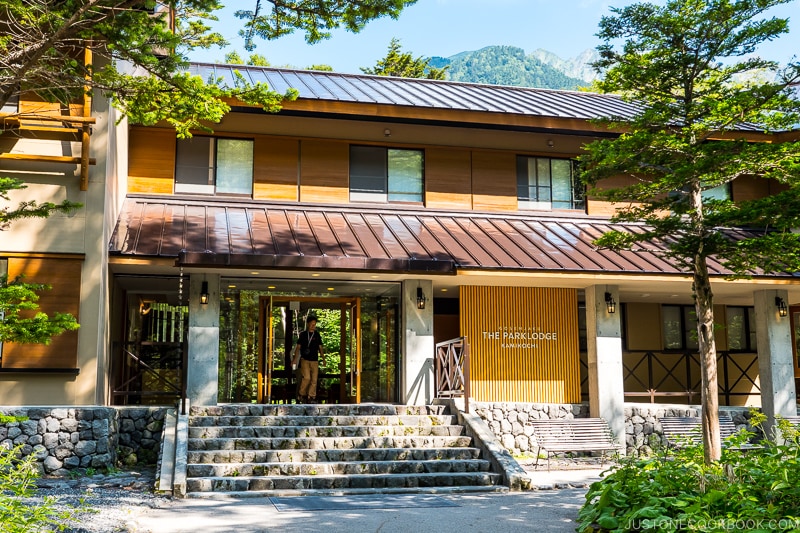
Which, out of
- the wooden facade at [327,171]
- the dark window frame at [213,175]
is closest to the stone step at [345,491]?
the wooden facade at [327,171]

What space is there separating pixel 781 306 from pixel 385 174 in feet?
26.7

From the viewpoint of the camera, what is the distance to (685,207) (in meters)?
9.69

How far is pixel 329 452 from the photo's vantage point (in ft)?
36.1

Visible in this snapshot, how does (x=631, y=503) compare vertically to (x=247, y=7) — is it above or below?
below

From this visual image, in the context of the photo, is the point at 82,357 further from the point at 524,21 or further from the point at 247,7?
the point at 524,21

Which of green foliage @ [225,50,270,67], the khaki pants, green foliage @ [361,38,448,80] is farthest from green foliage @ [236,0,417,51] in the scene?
green foliage @ [361,38,448,80]

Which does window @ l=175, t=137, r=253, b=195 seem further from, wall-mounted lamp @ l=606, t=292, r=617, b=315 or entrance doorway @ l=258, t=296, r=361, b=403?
wall-mounted lamp @ l=606, t=292, r=617, b=315

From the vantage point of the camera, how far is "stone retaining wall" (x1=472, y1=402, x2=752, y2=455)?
14.0 meters

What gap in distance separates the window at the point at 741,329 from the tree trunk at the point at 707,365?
983 cm

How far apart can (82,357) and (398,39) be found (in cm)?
2536

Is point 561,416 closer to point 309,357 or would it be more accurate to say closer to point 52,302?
point 309,357

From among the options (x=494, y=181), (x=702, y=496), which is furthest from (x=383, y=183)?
(x=702, y=496)

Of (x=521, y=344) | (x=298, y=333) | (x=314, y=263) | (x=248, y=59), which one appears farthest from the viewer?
(x=248, y=59)

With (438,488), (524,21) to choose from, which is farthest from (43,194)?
(524,21)
